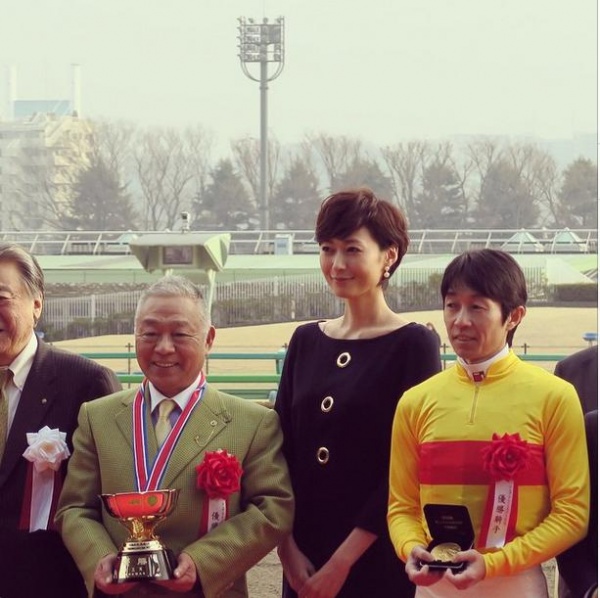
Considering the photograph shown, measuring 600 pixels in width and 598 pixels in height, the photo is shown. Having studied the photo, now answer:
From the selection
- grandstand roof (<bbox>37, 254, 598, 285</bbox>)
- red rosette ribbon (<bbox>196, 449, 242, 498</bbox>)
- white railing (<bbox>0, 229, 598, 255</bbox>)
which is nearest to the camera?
red rosette ribbon (<bbox>196, 449, 242, 498</bbox>)

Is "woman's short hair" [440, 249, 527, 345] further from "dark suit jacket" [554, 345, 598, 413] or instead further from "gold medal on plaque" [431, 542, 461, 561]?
"gold medal on plaque" [431, 542, 461, 561]

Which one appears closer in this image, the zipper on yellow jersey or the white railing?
the zipper on yellow jersey

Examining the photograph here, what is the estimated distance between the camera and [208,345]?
2.61 m

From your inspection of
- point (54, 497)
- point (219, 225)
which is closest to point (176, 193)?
point (219, 225)

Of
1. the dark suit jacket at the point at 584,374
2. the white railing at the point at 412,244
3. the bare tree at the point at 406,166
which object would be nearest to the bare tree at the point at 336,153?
the bare tree at the point at 406,166

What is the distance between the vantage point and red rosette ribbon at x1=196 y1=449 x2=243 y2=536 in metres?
2.45

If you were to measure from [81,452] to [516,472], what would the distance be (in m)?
0.96

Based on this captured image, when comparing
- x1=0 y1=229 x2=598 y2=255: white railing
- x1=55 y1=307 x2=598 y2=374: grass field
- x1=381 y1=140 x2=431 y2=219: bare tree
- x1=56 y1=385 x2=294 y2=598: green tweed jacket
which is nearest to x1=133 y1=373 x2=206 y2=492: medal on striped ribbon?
x1=56 y1=385 x2=294 y2=598: green tweed jacket

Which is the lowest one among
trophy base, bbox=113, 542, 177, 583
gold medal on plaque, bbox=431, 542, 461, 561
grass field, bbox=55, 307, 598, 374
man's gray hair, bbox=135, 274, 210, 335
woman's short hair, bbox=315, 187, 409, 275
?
grass field, bbox=55, 307, 598, 374

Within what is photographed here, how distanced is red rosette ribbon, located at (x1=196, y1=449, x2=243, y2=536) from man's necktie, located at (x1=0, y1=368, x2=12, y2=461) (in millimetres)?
512

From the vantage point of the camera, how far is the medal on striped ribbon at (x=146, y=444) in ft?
8.14

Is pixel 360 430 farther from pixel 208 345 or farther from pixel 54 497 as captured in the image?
pixel 54 497

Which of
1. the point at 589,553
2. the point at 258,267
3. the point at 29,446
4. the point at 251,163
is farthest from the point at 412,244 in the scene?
the point at 589,553

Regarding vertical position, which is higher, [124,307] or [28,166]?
[28,166]
